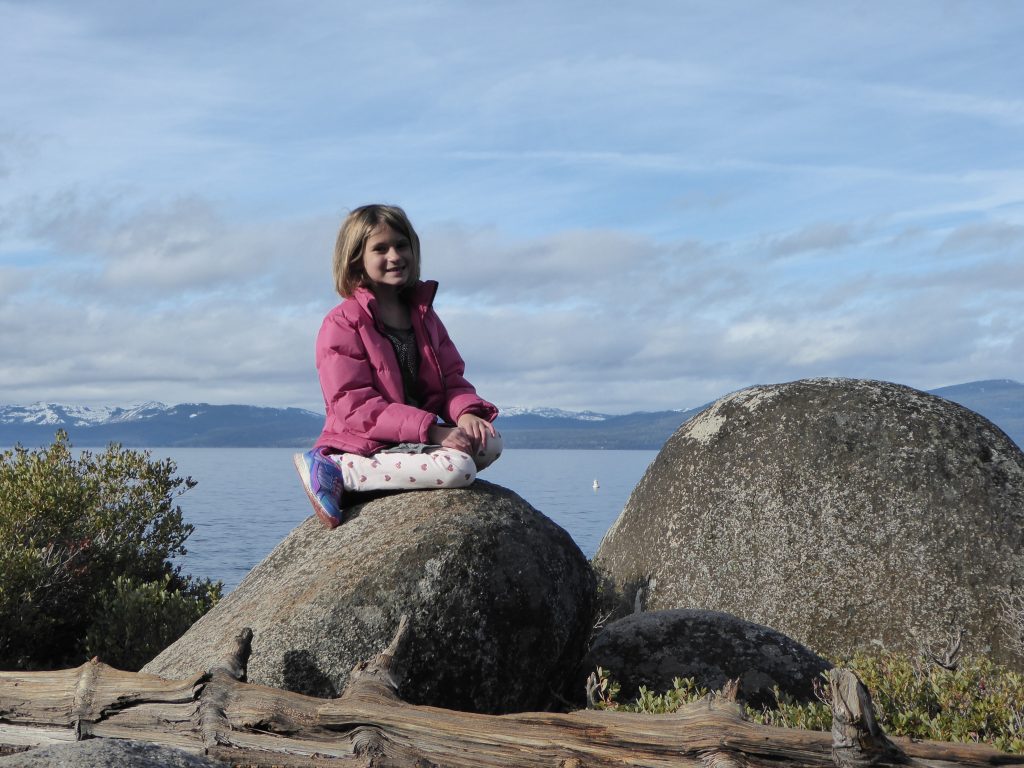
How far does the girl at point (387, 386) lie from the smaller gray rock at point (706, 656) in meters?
2.14

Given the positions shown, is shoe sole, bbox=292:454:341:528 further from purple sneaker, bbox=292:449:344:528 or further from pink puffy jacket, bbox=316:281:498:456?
pink puffy jacket, bbox=316:281:498:456

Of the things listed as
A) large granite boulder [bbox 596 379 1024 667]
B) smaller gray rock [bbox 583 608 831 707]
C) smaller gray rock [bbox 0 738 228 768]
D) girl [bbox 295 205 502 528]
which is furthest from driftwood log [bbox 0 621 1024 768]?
large granite boulder [bbox 596 379 1024 667]

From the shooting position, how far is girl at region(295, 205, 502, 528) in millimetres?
7922

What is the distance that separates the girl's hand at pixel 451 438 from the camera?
7898mm

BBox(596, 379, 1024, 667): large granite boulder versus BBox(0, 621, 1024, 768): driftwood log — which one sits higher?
BBox(596, 379, 1024, 667): large granite boulder

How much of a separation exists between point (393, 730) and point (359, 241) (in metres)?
3.90

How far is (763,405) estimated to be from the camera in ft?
35.5

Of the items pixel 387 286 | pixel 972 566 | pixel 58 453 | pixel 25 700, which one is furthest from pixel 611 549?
pixel 58 453

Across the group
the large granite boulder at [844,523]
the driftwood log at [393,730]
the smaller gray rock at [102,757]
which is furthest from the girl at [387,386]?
the large granite boulder at [844,523]

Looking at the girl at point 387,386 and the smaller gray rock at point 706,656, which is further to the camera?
the smaller gray rock at point 706,656

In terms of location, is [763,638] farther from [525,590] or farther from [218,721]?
[218,721]

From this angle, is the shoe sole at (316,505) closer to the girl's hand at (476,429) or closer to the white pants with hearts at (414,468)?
the white pants with hearts at (414,468)

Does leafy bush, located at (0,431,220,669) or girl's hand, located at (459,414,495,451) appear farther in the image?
leafy bush, located at (0,431,220,669)

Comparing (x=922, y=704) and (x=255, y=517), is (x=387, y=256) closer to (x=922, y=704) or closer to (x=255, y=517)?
(x=922, y=704)
